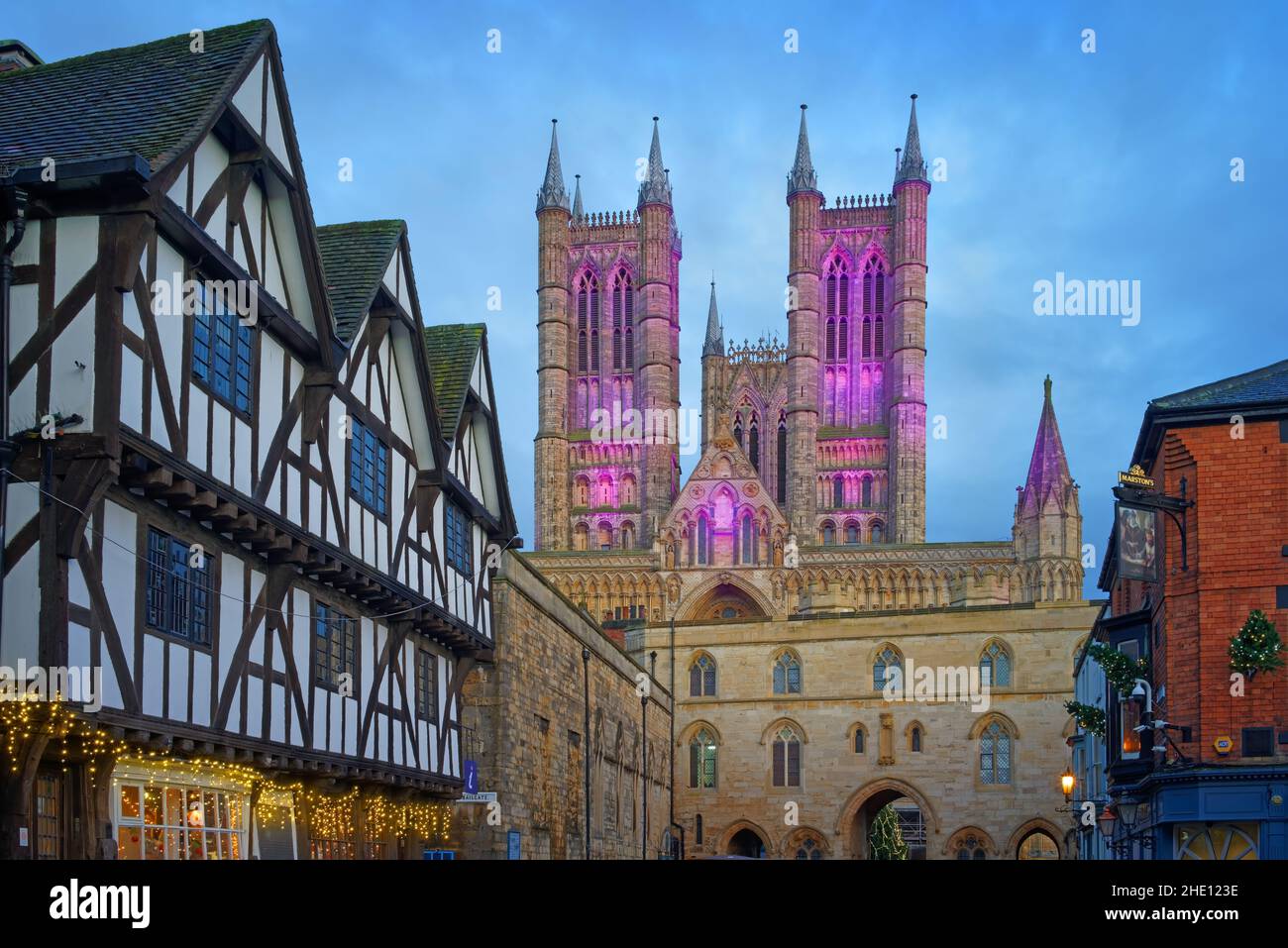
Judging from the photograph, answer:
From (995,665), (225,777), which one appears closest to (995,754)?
(995,665)

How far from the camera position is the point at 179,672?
51.6 ft

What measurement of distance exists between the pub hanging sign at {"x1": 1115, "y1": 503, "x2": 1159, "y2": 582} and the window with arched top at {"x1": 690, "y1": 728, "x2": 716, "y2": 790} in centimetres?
3668

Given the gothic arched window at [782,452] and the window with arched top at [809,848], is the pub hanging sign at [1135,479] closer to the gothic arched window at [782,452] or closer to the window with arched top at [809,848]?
the window with arched top at [809,848]

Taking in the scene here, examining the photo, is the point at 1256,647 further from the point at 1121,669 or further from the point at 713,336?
the point at 713,336

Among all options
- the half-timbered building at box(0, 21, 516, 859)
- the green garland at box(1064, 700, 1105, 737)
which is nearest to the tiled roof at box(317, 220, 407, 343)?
the half-timbered building at box(0, 21, 516, 859)

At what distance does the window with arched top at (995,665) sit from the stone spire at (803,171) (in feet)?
203

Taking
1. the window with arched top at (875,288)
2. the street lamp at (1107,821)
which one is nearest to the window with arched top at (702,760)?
the street lamp at (1107,821)

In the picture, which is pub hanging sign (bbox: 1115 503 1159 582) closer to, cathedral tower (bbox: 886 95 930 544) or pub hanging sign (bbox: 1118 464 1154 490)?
pub hanging sign (bbox: 1118 464 1154 490)

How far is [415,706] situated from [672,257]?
9730 cm

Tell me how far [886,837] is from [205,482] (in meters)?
54.1

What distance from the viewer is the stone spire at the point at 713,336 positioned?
122375 mm

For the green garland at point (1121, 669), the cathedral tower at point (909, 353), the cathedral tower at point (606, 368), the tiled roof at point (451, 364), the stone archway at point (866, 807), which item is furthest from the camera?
the cathedral tower at point (606, 368)

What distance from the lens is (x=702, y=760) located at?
61.4 meters
